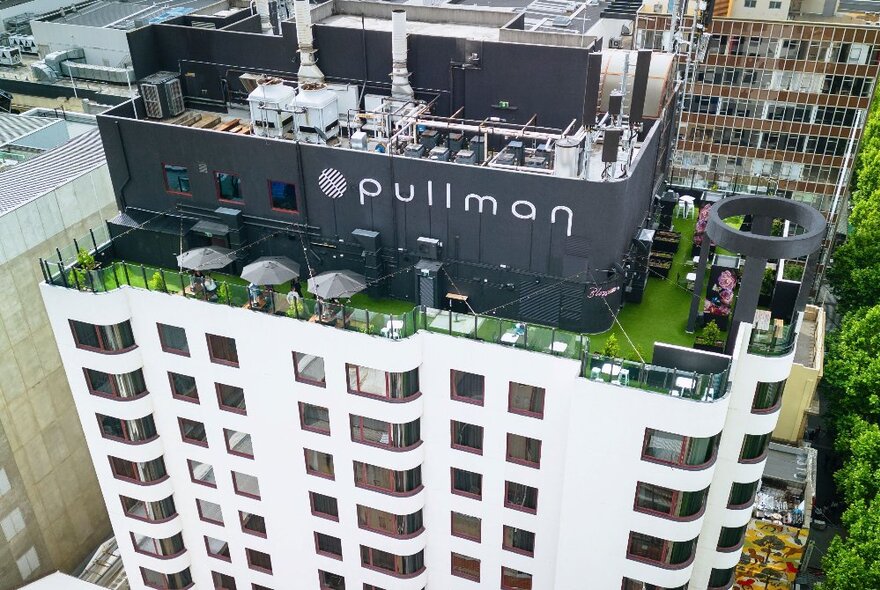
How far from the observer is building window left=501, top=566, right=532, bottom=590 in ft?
128

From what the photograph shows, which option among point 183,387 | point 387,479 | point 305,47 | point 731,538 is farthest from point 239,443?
point 731,538

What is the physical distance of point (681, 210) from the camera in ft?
155

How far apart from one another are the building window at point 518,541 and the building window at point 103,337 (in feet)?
65.1

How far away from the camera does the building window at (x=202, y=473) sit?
138 feet

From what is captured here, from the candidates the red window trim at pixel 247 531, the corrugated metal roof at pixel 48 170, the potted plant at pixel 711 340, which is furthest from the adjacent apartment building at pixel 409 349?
the corrugated metal roof at pixel 48 170

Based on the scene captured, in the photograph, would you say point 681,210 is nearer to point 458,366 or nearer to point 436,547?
point 458,366

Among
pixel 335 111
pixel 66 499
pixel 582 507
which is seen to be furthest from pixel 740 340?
pixel 66 499

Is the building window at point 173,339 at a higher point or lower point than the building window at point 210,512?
higher

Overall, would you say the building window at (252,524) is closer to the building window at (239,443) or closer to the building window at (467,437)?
the building window at (239,443)

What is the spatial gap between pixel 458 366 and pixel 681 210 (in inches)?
809

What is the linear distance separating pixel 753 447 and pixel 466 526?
13.7m

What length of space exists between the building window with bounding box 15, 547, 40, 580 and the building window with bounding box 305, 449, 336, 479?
2711 cm

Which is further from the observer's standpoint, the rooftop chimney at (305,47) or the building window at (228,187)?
the rooftop chimney at (305,47)

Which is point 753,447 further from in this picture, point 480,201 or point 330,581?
point 330,581
